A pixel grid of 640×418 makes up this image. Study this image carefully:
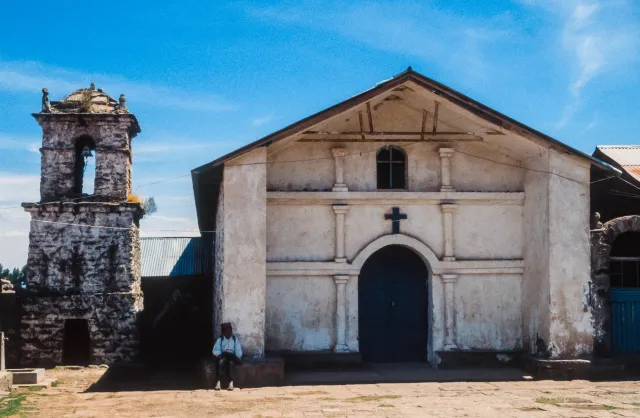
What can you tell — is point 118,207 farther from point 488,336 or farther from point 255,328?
point 488,336

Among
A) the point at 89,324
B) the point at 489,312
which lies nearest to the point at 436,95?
the point at 489,312

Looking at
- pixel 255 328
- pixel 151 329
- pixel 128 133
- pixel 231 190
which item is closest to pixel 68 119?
pixel 128 133

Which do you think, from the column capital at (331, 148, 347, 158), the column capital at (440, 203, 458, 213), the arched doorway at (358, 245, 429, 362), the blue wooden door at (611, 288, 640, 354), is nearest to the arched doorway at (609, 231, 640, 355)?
the blue wooden door at (611, 288, 640, 354)

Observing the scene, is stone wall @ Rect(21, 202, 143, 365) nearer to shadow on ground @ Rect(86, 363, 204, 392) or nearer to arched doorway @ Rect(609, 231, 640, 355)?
shadow on ground @ Rect(86, 363, 204, 392)

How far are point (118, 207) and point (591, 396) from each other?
13624 mm

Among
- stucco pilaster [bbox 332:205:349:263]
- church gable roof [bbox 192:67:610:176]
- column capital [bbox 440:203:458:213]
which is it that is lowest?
stucco pilaster [bbox 332:205:349:263]

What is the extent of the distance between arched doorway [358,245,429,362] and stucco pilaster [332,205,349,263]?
31.5 inches

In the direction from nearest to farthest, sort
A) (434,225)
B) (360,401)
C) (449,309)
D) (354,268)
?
1. (360,401)
2. (354,268)
3. (449,309)
4. (434,225)

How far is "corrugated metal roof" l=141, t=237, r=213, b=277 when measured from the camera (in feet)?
83.1

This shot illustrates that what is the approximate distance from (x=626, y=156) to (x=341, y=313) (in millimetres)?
8538

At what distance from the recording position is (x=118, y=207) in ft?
63.5

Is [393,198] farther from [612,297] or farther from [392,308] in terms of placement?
[612,297]

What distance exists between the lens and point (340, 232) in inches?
547

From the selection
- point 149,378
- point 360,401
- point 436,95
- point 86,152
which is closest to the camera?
point 360,401
